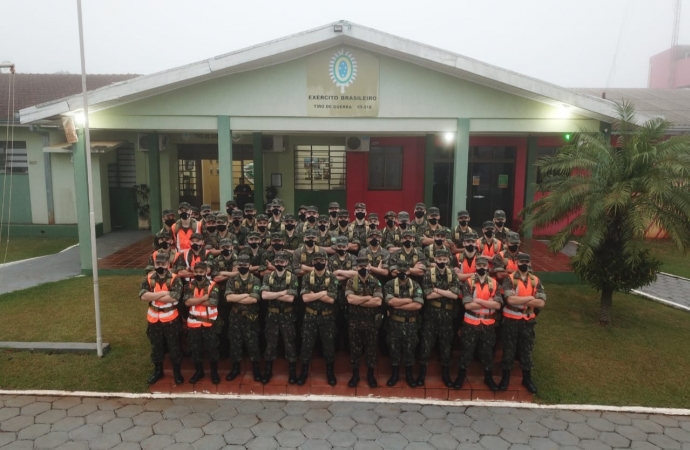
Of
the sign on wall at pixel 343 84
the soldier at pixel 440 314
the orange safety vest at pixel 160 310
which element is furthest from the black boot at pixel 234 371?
the sign on wall at pixel 343 84

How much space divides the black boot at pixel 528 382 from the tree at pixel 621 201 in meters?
2.39

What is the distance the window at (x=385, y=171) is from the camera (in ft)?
50.0

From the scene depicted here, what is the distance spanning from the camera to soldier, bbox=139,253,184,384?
18.6ft

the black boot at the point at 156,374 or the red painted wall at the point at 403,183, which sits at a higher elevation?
the red painted wall at the point at 403,183

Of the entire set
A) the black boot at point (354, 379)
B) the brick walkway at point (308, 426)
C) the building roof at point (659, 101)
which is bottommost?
the brick walkway at point (308, 426)

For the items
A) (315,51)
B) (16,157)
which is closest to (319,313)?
(315,51)

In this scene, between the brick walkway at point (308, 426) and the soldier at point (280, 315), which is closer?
the brick walkway at point (308, 426)

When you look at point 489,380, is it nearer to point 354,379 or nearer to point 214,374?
point 354,379

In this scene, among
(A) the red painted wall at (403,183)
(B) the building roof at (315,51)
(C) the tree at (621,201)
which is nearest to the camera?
(C) the tree at (621,201)

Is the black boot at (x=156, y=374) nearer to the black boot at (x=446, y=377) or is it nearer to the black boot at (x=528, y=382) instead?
the black boot at (x=446, y=377)

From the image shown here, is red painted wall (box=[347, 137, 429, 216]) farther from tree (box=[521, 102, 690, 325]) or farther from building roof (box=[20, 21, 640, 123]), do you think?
tree (box=[521, 102, 690, 325])

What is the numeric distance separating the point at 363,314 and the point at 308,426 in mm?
1412

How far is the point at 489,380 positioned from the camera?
5.93 m

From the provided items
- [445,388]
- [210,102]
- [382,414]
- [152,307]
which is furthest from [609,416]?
[210,102]
